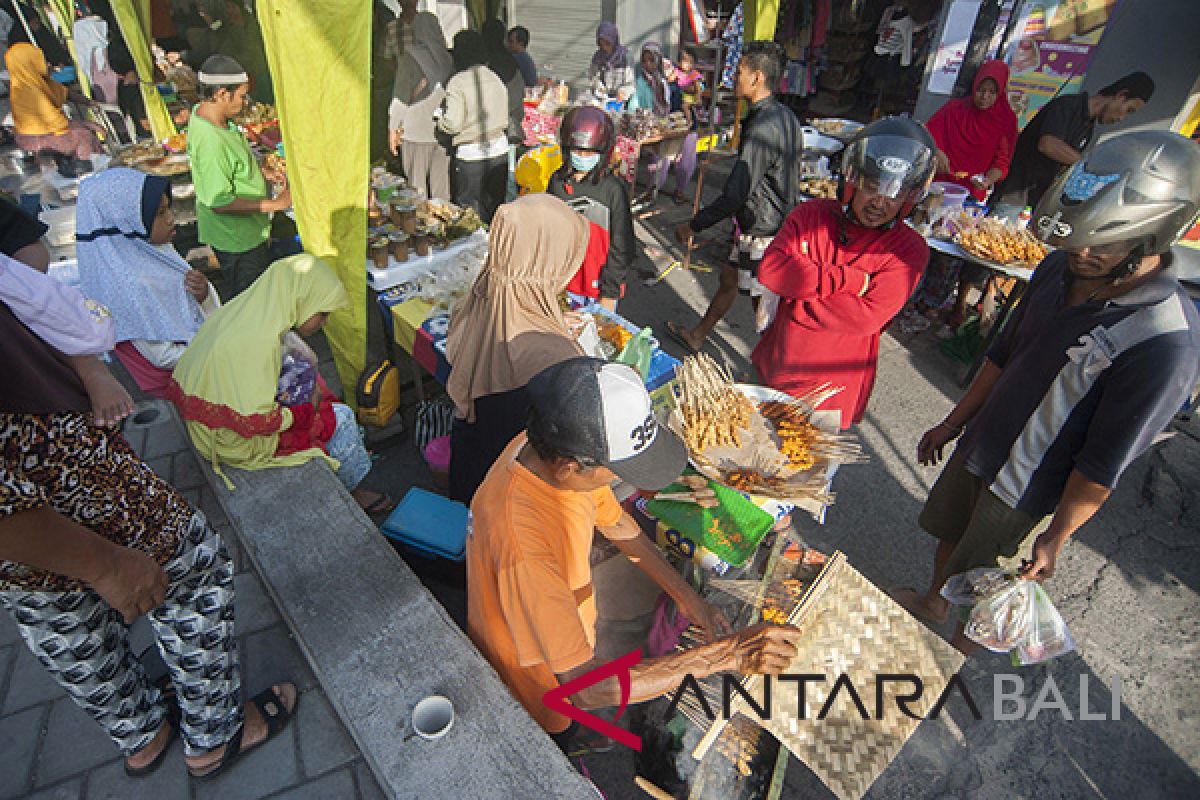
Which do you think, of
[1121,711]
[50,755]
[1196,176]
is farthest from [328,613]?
[1121,711]

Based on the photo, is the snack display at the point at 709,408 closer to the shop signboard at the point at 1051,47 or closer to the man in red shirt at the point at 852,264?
the man in red shirt at the point at 852,264

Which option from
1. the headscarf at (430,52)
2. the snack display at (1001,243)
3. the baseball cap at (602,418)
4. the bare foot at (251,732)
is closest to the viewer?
the baseball cap at (602,418)

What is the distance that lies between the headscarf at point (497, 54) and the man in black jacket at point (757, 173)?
3.99m

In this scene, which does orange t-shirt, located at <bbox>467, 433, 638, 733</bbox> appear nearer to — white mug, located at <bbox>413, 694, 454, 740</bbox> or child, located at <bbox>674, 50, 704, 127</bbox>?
white mug, located at <bbox>413, 694, 454, 740</bbox>

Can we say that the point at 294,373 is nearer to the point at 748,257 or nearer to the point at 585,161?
the point at 585,161

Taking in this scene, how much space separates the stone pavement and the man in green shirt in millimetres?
2969

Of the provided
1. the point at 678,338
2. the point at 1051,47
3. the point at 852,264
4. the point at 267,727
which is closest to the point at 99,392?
the point at 267,727

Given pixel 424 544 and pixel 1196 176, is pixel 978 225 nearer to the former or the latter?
pixel 1196 176

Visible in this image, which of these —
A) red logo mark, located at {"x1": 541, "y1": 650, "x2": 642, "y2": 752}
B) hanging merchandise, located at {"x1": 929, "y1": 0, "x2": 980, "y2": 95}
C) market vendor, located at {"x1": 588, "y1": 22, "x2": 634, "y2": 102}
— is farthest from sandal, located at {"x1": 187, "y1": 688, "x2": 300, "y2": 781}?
hanging merchandise, located at {"x1": 929, "y1": 0, "x2": 980, "y2": 95}

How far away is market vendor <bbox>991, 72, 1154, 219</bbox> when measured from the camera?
515cm

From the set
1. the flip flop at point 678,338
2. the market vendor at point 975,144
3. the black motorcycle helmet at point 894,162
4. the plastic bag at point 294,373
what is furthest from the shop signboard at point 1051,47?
the plastic bag at point 294,373

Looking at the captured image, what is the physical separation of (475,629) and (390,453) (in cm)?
264

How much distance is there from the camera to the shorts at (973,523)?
269cm

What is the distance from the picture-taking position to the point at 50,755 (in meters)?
2.43
